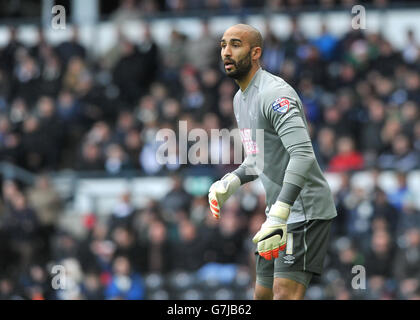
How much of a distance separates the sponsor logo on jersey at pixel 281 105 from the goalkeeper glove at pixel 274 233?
0.60 meters

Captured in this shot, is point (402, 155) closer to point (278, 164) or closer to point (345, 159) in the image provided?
point (345, 159)

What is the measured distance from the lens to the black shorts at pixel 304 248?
236 inches

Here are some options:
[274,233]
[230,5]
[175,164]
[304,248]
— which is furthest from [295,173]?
[230,5]

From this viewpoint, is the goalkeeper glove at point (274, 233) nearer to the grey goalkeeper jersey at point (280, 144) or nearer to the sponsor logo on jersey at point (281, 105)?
the grey goalkeeper jersey at point (280, 144)

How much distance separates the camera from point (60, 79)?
1670 centimetres

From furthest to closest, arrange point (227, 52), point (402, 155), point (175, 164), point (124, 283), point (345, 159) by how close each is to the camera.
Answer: point (175, 164)
point (345, 159)
point (402, 155)
point (124, 283)
point (227, 52)

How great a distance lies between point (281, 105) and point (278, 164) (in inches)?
19.7

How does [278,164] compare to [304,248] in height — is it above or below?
above

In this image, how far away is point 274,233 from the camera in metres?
5.58

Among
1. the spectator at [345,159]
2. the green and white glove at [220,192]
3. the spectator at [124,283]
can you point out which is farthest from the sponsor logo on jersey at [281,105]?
the spectator at [345,159]

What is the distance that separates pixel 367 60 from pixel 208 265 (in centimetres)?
482
